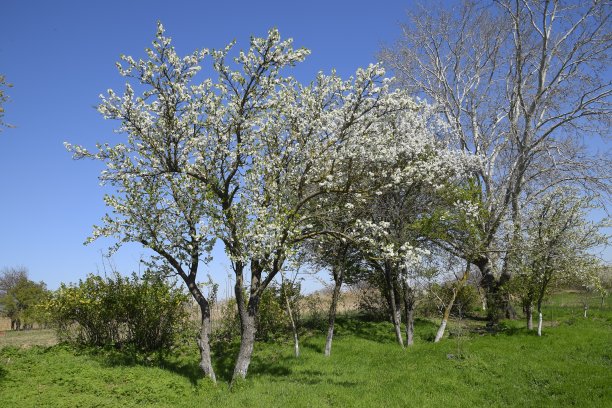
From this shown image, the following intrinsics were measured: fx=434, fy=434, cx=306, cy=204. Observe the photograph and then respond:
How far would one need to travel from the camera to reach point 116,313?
54.3ft

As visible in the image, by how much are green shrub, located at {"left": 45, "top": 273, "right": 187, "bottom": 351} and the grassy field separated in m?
1.08

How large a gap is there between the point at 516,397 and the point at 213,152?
11.1m

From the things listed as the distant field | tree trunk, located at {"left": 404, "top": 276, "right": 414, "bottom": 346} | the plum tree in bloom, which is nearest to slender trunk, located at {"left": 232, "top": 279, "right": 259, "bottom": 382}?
the plum tree in bloom

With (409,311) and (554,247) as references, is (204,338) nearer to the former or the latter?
(409,311)

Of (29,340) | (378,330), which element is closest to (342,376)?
(378,330)

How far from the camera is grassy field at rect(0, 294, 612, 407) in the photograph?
37.1 ft

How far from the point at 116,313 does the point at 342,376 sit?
8.88 m

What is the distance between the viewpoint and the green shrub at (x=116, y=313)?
53.6 ft

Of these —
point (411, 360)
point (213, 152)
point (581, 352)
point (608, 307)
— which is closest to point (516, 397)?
point (411, 360)

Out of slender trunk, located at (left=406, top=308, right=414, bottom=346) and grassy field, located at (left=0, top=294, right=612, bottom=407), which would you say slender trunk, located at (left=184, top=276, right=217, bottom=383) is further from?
slender trunk, located at (left=406, top=308, right=414, bottom=346)

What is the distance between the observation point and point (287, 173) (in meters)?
13.9

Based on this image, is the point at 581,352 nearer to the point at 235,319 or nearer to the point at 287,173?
the point at 287,173

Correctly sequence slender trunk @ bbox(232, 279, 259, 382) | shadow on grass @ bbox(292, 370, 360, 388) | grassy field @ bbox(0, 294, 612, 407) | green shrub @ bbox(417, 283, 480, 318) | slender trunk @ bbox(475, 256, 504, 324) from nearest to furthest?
grassy field @ bbox(0, 294, 612, 407) < shadow on grass @ bbox(292, 370, 360, 388) < slender trunk @ bbox(232, 279, 259, 382) < slender trunk @ bbox(475, 256, 504, 324) < green shrub @ bbox(417, 283, 480, 318)

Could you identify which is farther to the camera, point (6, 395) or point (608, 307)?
point (608, 307)
